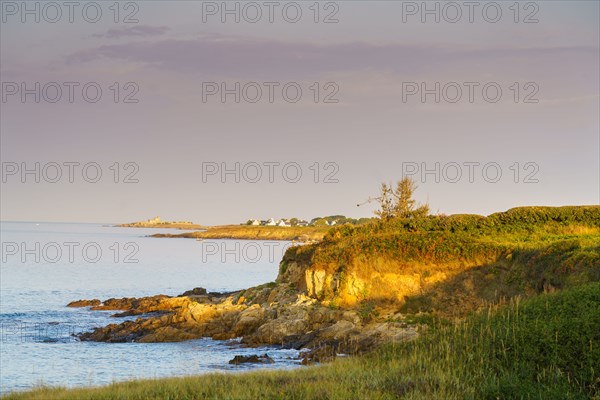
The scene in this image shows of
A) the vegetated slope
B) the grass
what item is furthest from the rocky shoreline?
the grass

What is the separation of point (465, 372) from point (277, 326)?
48.7 feet

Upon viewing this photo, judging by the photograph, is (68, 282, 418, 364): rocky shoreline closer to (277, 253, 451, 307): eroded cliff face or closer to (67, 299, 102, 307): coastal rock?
(277, 253, 451, 307): eroded cliff face

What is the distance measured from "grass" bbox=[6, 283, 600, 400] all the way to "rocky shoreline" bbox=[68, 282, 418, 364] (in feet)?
19.5

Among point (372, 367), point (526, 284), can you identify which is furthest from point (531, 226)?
point (372, 367)

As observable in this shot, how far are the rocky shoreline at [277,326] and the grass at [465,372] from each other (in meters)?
5.94

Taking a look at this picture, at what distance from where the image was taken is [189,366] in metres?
24.6

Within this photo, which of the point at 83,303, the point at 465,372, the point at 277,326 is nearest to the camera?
the point at 465,372

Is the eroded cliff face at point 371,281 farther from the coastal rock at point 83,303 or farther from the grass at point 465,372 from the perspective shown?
the coastal rock at point 83,303

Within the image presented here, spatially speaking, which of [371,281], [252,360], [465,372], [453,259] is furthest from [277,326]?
[465,372]

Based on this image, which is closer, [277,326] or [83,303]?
[277,326]

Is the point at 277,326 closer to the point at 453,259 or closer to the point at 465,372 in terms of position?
the point at 453,259

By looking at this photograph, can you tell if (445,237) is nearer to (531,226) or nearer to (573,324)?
(531,226)

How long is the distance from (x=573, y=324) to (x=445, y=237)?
13802mm

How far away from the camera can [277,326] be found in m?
29.2
